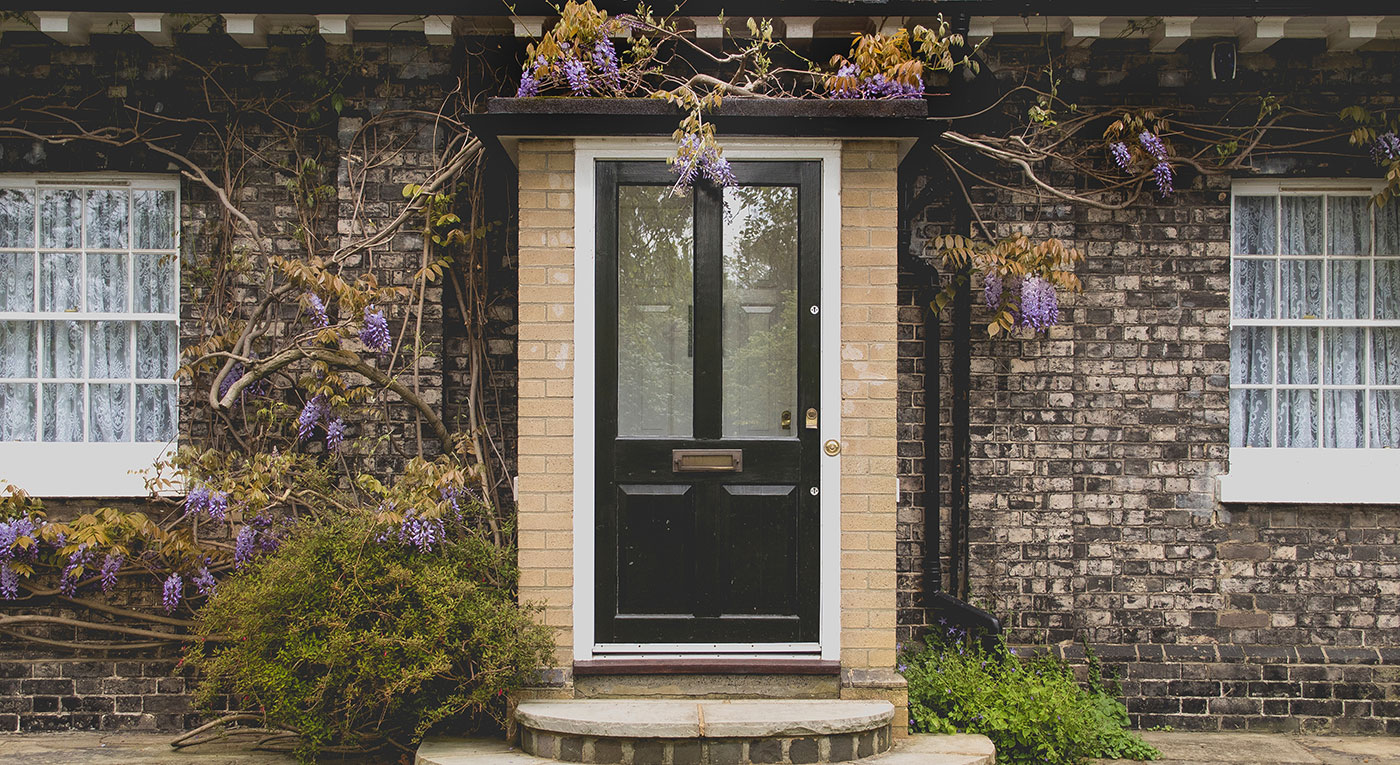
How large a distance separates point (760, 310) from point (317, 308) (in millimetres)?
2362

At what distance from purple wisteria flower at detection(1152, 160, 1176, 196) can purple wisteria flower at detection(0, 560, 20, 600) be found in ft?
22.5

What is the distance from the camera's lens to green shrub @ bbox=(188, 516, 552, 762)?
13.6ft

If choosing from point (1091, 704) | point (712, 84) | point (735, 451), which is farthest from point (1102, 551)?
point (712, 84)

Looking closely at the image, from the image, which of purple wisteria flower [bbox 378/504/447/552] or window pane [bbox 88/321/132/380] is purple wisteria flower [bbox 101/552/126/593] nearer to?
window pane [bbox 88/321/132/380]

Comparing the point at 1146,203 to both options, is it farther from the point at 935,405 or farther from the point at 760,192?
the point at 760,192

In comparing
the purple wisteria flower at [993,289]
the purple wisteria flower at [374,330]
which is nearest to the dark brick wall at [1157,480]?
the purple wisteria flower at [993,289]

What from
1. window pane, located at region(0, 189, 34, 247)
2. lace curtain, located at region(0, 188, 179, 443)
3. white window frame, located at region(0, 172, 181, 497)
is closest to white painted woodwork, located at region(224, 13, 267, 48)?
white window frame, located at region(0, 172, 181, 497)

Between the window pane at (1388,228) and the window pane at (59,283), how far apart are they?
25.9 ft

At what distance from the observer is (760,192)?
457 centimetres

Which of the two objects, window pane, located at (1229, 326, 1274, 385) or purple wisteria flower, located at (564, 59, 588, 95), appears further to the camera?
window pane, located at (1229, 326, 1274, 385)

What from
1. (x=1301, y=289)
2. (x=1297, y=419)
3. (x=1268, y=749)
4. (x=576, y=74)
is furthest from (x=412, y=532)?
(x=1301, y=289)

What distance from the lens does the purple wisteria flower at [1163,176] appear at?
530cm

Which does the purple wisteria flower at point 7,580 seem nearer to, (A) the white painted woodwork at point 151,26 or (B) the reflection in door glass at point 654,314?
(A) the white painted woodwork at point 151,26

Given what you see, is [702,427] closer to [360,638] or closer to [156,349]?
[360,638]
